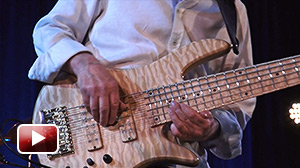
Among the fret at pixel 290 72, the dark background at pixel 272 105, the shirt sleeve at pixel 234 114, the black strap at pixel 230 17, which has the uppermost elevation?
the black strap at pixel 230 17

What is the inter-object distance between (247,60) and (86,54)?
57 cm

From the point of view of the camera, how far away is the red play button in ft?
3.23

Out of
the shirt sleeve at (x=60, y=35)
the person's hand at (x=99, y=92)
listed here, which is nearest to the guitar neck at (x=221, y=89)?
the person's hand at (x=99, y=92)

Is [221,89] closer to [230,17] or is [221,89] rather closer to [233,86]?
[233,86]

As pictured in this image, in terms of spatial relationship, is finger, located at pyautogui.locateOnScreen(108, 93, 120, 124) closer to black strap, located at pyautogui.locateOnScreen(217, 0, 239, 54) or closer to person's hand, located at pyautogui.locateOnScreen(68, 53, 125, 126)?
person's hand, located at pyautogui.locateOnScreen(68, 53, 125, 126)

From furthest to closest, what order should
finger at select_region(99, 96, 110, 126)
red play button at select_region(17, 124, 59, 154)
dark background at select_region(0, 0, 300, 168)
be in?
1. dark background at select_region(0, 0, 300, 168)
2. finger at select_region(99, 96, 110, 126)
3. red play button at select_region(17, 124, 59, 154)

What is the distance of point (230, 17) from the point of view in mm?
1315

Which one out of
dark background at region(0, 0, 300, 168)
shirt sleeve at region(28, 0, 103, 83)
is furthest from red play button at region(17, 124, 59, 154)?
dark background at region(0, 0, 300, 168)

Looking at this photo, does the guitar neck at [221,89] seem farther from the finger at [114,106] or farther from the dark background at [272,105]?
the dark background at [272,105]

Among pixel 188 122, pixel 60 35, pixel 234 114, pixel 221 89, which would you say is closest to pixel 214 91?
pixel 221 89

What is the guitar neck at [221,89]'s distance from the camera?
1.19m

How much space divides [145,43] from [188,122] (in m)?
0.31

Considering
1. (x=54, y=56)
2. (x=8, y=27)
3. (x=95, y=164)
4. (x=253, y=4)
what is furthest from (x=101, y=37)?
(x=253, y=4)

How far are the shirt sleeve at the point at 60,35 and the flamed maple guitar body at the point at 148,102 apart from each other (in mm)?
71
